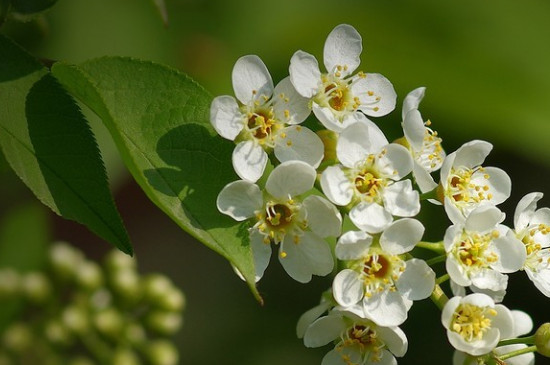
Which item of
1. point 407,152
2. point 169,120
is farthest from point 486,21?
point 169,120

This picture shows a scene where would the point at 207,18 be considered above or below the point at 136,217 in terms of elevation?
above

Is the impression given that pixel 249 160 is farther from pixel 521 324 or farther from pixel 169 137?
pixel 521 324

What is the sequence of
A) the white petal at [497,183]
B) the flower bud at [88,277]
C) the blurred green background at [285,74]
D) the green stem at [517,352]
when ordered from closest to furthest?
the green stem at [517,352], the white petal at [497,183], the flower bud at [88,277], the blurred green background at [285,74]

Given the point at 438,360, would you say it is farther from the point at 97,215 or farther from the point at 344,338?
the point at 97,215

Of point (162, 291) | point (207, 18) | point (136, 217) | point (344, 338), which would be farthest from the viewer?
point (136, 217)

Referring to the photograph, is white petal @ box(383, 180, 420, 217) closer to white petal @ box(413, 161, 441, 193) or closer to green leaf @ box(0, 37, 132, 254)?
white petal @ box(413, 161, 441, 193)

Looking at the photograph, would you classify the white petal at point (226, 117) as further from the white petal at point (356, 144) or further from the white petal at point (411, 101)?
the white petal at point (411, 101)

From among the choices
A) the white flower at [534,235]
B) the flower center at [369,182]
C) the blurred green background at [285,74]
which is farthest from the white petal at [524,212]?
the blurred green background at [285,74]
